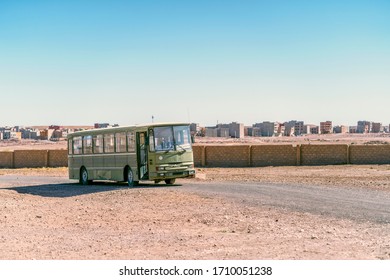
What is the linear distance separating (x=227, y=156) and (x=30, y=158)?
16381 millimetres

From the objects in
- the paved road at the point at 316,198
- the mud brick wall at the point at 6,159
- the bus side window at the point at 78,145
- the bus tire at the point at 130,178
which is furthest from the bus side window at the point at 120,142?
the mud brick wall at the point at 6,159

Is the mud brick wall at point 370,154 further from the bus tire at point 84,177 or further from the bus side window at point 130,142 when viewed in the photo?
the bus side window at point 130,142

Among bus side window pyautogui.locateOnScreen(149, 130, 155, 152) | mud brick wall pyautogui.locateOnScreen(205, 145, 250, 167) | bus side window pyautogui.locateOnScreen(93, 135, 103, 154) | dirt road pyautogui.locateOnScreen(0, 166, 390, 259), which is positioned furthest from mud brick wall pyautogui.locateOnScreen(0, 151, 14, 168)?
bus side window pyautogui.locateOnScreen(149, 130, 155, 152)

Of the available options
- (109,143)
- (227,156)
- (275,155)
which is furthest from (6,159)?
(109,143)

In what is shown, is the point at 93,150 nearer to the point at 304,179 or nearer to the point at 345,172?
the point at 304,179

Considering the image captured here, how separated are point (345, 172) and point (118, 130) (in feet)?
50.5

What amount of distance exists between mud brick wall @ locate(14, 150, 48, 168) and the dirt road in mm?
23933

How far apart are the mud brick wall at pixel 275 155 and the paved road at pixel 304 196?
15127 millimetres

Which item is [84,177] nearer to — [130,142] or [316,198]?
[130,142]

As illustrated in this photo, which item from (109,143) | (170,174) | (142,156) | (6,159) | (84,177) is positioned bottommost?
(84,177)

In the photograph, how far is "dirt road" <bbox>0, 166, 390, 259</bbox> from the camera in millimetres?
12263

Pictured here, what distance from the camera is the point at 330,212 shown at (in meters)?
18.3

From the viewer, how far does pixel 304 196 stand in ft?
75.7

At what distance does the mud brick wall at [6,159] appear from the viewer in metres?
51.1
